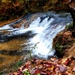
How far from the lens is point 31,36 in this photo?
10.7 m

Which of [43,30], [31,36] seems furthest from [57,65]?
[43,30]

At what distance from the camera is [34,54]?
785 centimetres

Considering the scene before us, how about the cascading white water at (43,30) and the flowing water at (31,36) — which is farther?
the cascading white water at (43,30)

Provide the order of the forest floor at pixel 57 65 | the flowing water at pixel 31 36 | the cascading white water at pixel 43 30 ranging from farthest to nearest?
the cascading white water at pixel 43 30
the flowing water at pixel 31 36
the forest floor at pixel 57 65

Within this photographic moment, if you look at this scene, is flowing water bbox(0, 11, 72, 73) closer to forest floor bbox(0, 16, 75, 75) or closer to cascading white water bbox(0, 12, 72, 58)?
cascading white water bbox(0, 12, 72, 58)

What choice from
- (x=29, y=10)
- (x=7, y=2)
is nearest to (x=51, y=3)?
(x=29, y=10)

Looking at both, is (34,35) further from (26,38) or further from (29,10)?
(29,10)

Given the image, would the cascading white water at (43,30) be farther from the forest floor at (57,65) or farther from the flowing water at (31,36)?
the forest floor at (57,65)

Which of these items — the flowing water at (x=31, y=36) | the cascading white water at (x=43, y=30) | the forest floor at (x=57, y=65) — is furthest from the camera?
the cascading white water at (x=43, y=30)

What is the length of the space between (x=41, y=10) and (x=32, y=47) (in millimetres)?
7143

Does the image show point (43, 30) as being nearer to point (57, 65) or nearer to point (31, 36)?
point (31, 36)

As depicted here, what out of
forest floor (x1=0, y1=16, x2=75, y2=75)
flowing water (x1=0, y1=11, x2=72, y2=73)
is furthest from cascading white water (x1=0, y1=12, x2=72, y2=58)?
forest floor (x1=0, y1=16, x2=75, y2=75)

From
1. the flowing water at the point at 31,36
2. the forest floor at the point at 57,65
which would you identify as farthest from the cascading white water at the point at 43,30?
the forest floor at the point at 57,65

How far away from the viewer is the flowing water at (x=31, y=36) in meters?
8.11
